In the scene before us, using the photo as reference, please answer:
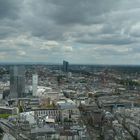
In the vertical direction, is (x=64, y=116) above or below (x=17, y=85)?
below

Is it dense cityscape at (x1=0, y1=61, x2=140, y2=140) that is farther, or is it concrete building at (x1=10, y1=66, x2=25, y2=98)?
concrete building at (x1=10, y1=66, x2=25, y2=98)

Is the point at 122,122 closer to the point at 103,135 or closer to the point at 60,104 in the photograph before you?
the point at 103,135

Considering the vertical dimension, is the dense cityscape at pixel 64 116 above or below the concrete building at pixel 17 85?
below

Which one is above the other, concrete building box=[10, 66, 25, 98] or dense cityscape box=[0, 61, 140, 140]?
concrete building box=[10, 66, 25, 98]

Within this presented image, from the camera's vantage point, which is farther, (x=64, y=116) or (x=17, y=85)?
(x=17, y=85)

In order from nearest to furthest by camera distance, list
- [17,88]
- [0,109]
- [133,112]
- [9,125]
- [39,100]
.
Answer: [9,125]
[133,112]
[0,109]
[39,100]
[17,88]

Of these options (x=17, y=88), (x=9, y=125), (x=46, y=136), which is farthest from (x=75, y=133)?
(x=17, y=88)

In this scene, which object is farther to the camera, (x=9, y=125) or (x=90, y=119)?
(x=90, y=119)

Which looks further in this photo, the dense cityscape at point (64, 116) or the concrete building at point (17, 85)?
the concrete building at point (17, 85)

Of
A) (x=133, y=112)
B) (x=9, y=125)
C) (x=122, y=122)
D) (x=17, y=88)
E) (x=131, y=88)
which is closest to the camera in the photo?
(x=9, y=125)
